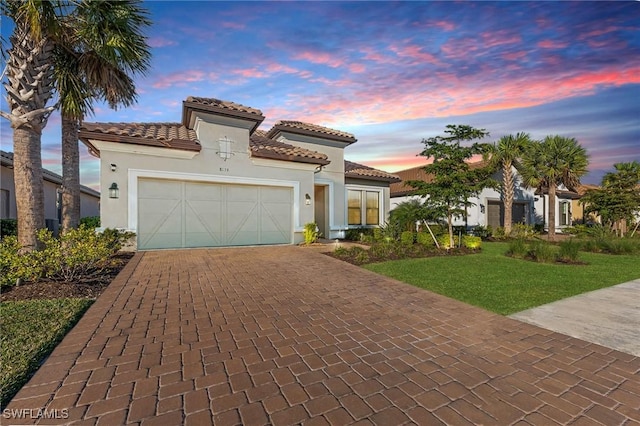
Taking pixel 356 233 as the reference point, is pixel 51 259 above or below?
above

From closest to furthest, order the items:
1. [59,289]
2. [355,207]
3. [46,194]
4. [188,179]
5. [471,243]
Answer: [59,289], [188,179], [471,243], [46,194], [355,207]

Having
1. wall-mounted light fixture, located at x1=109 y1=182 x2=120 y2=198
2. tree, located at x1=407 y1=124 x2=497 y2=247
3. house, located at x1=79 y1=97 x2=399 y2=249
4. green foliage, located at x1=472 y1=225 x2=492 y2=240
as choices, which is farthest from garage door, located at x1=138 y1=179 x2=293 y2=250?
green foliage, located at x1=472 y1=225 x2=492 y2=240

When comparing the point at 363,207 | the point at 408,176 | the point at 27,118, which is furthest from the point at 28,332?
the point at 408,176

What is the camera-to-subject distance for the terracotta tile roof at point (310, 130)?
14680mm

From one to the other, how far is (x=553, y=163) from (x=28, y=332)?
79.9ft

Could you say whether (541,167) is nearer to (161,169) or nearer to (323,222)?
(323,222)

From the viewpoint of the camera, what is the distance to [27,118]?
616 centimetres

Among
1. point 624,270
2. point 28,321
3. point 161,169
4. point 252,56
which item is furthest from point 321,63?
point 624,270

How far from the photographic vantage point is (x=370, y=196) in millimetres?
16797

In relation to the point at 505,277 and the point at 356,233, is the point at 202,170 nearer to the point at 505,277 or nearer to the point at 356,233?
the point at 356,233

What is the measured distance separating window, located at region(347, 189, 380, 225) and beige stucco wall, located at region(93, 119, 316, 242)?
12.5 feet

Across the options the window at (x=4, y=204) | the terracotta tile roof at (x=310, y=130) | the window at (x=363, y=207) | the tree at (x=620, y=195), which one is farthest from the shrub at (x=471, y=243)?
the window at (x=4, y=204)

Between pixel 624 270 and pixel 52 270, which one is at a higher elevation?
pixel 52 270

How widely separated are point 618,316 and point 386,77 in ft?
30.8
